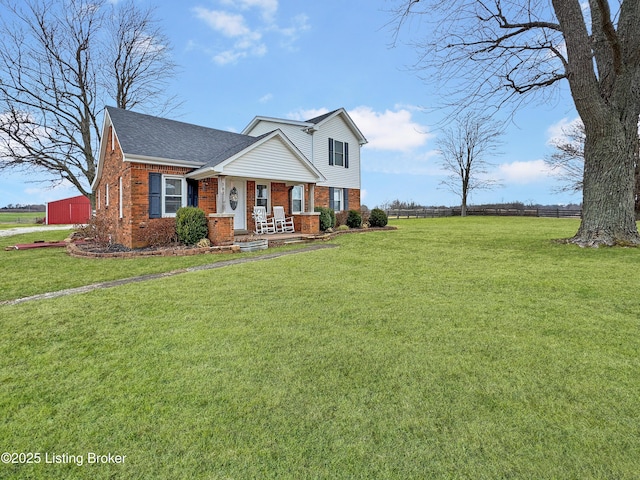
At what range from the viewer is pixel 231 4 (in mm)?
12672

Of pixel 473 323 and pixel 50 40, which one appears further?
pixel 50 40

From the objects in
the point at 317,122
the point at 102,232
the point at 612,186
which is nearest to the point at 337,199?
the point at 317,122

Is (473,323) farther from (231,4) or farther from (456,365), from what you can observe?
(231,4)

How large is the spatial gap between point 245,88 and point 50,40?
13.3 meters

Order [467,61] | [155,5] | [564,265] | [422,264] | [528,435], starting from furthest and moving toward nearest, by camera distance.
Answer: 1. [155,5]
2. [467,61]
3. [422,264]
4. [564,265]
5. [528,435]

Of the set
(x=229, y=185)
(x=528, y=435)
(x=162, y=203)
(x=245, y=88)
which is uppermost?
(x=245, y=88)

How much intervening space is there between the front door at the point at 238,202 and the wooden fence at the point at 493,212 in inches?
1165

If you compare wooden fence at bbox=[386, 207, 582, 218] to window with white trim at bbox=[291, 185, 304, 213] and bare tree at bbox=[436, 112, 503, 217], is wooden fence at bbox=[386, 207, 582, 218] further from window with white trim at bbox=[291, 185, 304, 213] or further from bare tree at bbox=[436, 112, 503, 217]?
window with white trim at bbox=[291, 185, 304, 213]

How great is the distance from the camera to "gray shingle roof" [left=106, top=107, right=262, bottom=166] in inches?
455

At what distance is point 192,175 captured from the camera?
12016mm

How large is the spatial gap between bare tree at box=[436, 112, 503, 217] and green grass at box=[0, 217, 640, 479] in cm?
3297

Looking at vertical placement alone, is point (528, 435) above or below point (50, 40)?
below

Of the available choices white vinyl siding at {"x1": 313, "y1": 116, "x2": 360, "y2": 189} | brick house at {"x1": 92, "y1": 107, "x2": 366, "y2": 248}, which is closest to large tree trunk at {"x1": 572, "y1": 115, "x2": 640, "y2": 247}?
brick house at {"x1": 92, "y1": 107, "x2": 366, "y2": 248}

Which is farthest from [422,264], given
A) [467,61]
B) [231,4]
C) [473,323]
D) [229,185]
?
[231,4]
